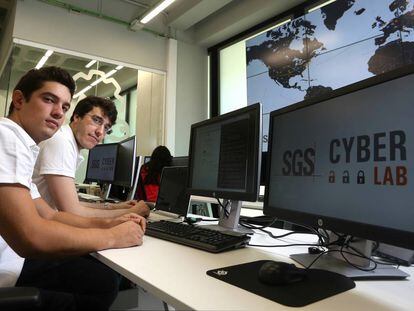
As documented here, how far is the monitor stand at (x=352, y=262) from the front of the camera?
0.81 metres

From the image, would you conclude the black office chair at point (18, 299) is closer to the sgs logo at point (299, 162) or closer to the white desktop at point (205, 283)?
the white desktop at point (205, 283)

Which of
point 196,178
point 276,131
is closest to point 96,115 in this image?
point 196,178

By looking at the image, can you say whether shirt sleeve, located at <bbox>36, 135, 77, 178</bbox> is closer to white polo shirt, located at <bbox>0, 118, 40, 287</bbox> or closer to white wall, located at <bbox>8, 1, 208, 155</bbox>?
white polo shirt, located at <bbox>0, 118, 40, 287</bbox>

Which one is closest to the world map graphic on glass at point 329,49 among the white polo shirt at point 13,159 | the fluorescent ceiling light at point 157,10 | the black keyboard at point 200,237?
the fluorescent ceiling light at point 157,10

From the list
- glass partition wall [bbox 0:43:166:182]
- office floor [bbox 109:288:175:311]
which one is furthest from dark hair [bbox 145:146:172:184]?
glass partition wall [bbox 0:43:166:182]

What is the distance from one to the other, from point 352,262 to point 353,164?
11.6 inches

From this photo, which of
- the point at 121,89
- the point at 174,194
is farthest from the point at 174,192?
the point at 121,89

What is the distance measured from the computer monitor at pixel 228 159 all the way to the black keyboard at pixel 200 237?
175mm

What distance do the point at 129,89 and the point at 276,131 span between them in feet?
12.8

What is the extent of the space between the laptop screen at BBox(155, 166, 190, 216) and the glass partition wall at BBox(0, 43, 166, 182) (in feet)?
8.08

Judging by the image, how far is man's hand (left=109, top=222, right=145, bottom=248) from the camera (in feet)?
3.40

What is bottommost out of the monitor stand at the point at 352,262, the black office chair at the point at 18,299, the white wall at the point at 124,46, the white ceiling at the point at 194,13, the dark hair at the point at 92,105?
the black office chair at the point at 18,299

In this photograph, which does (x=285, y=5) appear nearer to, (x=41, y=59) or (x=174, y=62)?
(x=174, y=62)

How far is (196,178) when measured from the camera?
1.56 metres
